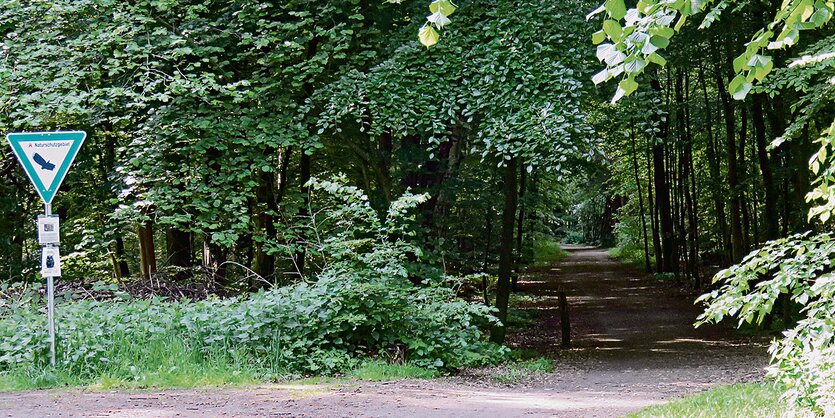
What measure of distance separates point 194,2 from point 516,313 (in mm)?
11603

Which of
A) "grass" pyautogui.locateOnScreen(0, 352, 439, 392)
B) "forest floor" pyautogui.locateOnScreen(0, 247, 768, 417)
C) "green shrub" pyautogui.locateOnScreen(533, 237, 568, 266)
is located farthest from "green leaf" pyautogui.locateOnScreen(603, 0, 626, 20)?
"green shrub" pyautogui.locateOnScreen(533, 237, 568, 266)

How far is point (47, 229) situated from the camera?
8008mm

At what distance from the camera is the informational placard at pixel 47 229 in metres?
7.96

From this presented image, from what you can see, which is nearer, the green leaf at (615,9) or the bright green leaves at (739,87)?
the green leaf at (615,9)

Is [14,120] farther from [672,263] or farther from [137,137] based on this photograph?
[672,263]

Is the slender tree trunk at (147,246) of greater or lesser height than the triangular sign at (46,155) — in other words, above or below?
below

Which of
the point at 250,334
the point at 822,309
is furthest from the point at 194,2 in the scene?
the point at 822,309

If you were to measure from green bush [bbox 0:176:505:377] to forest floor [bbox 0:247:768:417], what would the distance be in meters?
0.78

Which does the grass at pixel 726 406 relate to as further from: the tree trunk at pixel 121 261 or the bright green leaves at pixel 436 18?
the tree trunk at pixel 121 261

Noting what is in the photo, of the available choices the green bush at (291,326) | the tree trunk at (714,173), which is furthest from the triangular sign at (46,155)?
the tree trunk at (714,173)

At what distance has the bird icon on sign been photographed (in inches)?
315

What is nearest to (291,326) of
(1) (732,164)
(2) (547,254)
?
(1) (732,164)

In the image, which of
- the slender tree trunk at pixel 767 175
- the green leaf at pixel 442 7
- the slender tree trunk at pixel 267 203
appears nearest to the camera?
the green leaf at pixel 442 7

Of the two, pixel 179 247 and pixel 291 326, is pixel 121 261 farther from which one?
pixel 291 326
